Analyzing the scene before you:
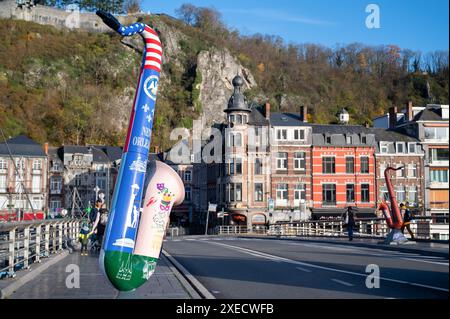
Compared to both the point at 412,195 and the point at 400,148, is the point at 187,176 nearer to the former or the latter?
the point at 400,148

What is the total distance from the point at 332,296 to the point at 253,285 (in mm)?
2236

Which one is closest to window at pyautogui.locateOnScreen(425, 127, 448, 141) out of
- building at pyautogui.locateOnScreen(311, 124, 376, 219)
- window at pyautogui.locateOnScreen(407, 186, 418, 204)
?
building at pyautogui.locateOnScreen(311, 124, 376, 219)

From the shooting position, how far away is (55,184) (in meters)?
72.1

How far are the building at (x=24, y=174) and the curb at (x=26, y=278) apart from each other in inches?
2202

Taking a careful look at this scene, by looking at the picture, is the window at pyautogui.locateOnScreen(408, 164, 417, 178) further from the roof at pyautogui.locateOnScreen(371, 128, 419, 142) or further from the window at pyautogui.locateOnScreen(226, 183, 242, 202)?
the window at pyautogui.locateOnScreen(226, 183, 242, 202)

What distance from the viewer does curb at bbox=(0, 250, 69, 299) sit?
8.84m

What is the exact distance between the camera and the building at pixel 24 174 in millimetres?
68312

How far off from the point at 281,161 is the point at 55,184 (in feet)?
107

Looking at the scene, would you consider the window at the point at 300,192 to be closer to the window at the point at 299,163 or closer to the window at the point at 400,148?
the window at the point at 299,163

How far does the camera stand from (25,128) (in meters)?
82.6

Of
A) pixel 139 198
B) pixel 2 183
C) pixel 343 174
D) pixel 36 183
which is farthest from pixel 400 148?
pixel 139 198

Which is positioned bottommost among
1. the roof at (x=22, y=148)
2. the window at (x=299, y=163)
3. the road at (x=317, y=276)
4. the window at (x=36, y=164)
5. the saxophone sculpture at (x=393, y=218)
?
the road at (x=317, y=276)

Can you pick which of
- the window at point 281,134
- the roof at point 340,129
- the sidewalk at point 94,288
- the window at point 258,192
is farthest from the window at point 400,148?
the sidewalk at point 94,288
